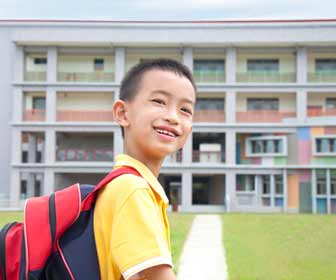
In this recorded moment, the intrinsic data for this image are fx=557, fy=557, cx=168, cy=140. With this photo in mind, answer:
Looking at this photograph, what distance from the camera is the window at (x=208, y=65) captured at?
30.0 m

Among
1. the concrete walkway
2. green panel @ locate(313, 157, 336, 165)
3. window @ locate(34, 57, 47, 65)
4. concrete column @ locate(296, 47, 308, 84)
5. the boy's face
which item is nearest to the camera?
the boy's face

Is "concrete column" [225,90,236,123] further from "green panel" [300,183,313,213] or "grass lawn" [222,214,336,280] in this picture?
"grass lawn" [222,214,336,280]

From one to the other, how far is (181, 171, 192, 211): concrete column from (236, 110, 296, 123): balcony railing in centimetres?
400

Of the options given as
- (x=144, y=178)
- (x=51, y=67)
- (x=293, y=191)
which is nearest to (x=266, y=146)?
(x=293, y=191)

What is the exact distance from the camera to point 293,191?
28.0 m

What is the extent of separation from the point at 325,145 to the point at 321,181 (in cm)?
181

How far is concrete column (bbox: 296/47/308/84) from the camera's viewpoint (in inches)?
1130

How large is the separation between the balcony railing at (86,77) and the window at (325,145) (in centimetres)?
1115

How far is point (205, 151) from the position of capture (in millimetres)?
28875

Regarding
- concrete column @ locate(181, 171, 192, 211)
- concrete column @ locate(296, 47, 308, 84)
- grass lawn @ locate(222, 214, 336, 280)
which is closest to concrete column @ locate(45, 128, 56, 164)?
concrete column @ locate(181, 171, 192, 211)

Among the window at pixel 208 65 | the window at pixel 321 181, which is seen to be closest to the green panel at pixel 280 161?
the window at pixel 321 181

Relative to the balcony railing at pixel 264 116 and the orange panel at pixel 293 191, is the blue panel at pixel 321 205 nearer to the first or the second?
the orange panel at pixel 293 191

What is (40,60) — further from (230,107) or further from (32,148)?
(230,107)

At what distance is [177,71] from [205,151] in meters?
27.5
